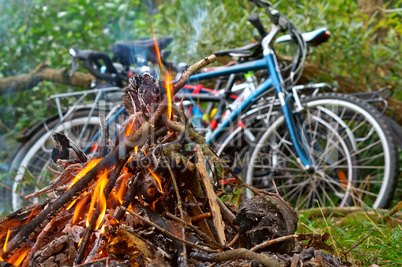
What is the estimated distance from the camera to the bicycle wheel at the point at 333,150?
290 cm

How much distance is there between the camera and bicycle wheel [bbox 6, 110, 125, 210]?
3582mm

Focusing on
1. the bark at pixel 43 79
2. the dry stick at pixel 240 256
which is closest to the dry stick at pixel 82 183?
the dry stick at pixel 240 256

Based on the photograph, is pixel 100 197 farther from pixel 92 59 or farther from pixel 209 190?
pixel 92 59

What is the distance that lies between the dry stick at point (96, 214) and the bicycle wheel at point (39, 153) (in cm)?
229

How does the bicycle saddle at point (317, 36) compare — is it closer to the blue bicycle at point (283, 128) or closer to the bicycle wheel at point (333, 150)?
the blue bicycle at point (283, 128)

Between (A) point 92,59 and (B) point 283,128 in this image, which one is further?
(A) point 92,59

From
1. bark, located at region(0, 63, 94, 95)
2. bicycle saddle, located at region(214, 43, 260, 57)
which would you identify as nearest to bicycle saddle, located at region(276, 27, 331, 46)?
bicycle saddle, located at region(214, 43, 260, 57)

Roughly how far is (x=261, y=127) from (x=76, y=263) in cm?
259

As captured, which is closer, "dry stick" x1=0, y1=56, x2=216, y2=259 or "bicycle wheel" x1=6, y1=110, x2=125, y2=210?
"dry stick" x1=0, y1=56, x2=216, y2=259

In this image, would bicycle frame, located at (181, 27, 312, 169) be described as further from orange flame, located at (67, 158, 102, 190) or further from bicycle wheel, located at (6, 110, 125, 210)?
orange flame, located at (67, 158, 102, 190)

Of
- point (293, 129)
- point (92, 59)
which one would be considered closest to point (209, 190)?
point (293, 129)

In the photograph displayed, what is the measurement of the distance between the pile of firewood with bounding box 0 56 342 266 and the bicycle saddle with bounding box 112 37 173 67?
2.24m

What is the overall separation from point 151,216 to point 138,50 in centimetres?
259

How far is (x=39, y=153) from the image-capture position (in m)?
3.77
